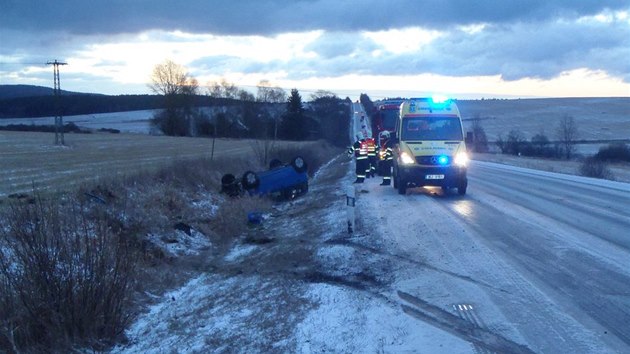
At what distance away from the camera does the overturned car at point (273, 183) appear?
24.9 meters

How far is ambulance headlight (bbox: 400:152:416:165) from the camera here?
69.6 ft

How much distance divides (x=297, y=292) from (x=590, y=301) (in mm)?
3832

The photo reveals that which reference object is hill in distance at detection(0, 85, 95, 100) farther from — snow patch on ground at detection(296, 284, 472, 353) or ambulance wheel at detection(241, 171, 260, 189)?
snow patch on ground at detection(296, 284, 472, 353)

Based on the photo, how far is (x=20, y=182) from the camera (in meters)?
24.6

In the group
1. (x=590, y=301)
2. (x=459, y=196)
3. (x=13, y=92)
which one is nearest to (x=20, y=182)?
(x=459, y=196)

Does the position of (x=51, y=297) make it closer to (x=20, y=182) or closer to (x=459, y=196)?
(x=459, y=196)

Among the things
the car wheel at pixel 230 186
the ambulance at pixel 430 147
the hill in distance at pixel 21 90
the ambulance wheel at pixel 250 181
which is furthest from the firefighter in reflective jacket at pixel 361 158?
the hill in distance at pixel 21 90

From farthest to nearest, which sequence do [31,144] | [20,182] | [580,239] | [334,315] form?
[31,144], [20,182], [580,239], [334,315]

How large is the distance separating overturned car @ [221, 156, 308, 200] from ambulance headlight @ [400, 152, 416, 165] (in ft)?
19.1

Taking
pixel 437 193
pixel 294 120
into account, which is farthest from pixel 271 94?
pixel 437 193

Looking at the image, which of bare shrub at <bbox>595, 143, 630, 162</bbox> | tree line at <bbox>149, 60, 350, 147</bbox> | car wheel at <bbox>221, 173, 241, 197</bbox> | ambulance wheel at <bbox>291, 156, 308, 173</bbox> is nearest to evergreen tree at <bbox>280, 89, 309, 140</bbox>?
tree line at <bbox>149, 60, 350, 147</bbox>

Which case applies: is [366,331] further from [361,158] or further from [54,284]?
[361,158]

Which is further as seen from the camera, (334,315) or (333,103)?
(333,103)

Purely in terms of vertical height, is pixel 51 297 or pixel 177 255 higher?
pixel 51 297
